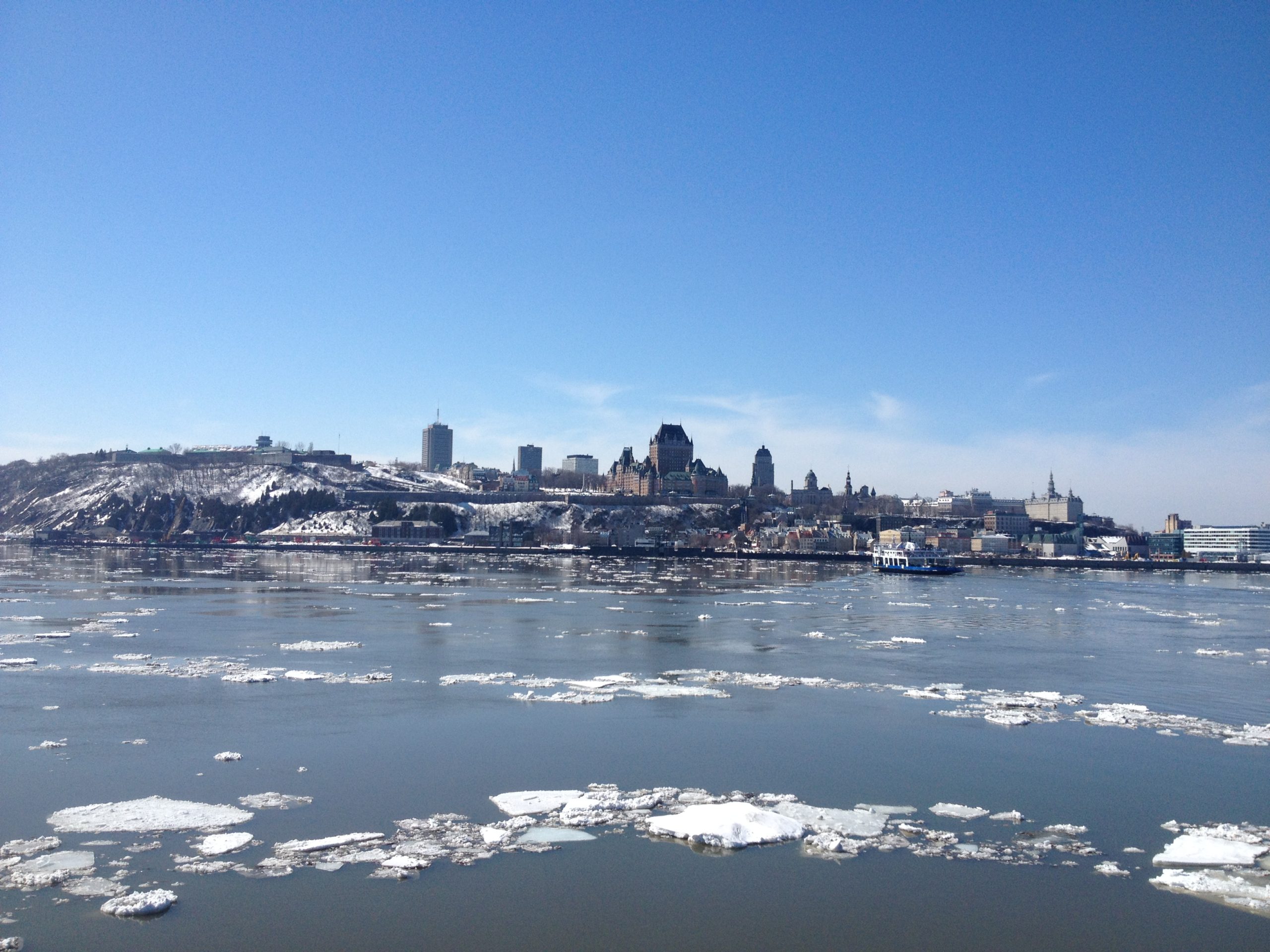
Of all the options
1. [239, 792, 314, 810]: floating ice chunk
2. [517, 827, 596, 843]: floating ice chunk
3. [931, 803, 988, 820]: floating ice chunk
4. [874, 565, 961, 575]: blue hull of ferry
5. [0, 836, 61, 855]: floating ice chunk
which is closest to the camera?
[0, 836, 61, 855]: floating ice chunk

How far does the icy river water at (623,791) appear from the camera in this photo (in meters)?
9.31

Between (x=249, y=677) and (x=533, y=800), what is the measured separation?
34.4ft

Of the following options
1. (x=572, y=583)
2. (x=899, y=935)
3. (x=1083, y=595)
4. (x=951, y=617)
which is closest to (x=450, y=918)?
(x=899, y=935)

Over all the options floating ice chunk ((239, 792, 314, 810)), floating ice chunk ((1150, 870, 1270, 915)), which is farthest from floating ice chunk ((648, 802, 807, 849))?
floating ice chunk ((239, 792, 314, 810))

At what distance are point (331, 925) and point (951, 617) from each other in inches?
1321

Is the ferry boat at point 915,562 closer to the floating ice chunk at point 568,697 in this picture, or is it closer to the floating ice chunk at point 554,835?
the floating ice chunk at point 568,697

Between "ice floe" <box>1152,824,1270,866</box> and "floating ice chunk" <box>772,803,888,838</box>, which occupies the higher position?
"floating ice chunk" <box>772,803,888,838</box>

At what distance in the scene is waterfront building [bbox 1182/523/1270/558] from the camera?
15912cm

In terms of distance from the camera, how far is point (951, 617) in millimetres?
38875

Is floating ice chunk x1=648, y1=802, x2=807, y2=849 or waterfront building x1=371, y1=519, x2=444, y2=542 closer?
floating ice chunk x1=648, y1=802, x2=807, y2=849

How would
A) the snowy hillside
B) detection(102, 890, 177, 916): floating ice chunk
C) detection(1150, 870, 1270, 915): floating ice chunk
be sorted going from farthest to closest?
the snowy hillside, detection(1150, 870, 1270, 915): floating ice chunk, detection(102, 890, 177, 916): floating ice chunk

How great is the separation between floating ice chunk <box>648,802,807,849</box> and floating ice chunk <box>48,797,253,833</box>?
16.3 ft

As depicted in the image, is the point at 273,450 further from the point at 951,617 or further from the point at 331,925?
the point at 331,925

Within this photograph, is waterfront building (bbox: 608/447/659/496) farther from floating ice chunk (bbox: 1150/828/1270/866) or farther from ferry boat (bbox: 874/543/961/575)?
floating ice chunk (bbox: 1150/828/1270/866)
